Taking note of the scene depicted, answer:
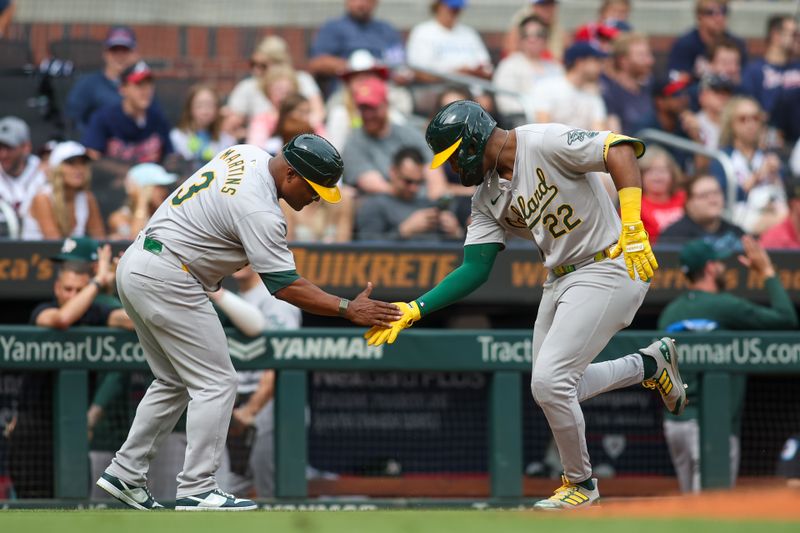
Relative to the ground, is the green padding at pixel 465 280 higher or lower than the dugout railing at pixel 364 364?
higher

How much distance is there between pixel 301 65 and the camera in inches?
452

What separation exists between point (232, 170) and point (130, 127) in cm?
427

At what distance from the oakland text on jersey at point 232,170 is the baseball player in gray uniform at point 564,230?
920mm

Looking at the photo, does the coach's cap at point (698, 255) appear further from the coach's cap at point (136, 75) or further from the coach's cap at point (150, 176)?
the coach's cap at point (136, 75)

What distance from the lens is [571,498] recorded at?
5941 millimetres

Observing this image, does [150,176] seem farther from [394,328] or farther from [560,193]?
[560,193]

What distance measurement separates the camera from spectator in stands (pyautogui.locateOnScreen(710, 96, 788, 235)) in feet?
33.4

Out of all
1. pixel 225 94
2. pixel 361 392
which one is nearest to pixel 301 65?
pixel 225 94

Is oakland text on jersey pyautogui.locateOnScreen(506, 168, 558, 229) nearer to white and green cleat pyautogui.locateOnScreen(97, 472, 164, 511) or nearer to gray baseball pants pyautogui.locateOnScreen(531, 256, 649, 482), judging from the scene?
gray baseball pants pyautogui.locateOnScreen(531, 256, 649, 482)

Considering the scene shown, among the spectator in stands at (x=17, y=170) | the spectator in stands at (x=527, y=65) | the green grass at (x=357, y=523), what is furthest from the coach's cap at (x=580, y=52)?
the green grass at (x=357, y=523)

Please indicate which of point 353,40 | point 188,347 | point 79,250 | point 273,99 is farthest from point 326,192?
point 353,40

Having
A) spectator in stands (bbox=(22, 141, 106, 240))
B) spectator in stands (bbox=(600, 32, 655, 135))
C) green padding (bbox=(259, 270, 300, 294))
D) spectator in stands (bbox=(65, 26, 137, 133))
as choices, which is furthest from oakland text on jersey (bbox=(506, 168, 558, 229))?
spectator in stands (bbox=(600, 32, 655, 135))

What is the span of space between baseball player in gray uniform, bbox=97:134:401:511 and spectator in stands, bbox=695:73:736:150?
248 inches

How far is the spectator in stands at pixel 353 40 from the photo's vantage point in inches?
439
